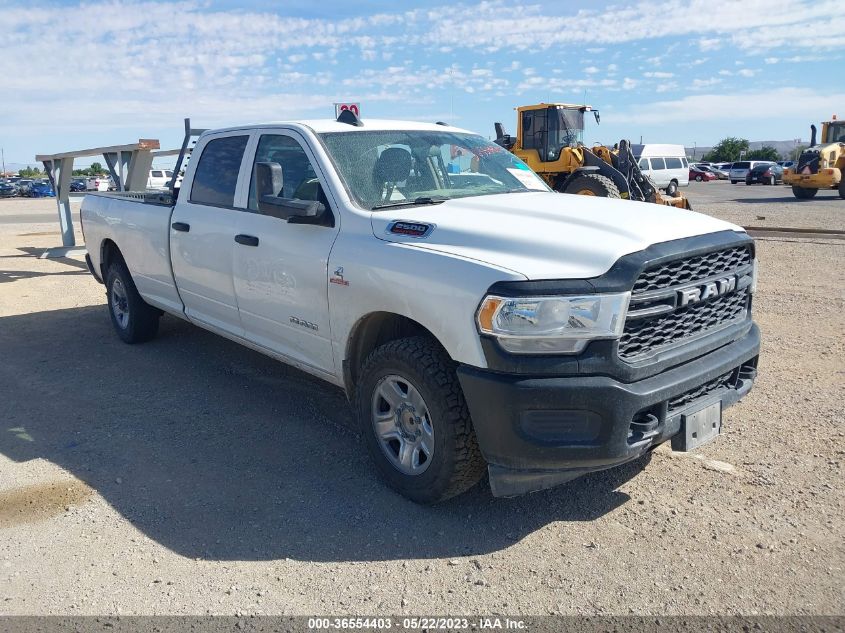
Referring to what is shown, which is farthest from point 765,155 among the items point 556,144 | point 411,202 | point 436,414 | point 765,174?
point 436,414

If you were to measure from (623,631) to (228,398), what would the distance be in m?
3.56

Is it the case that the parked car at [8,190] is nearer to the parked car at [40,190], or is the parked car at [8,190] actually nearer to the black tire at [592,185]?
the parked car at [40,190]

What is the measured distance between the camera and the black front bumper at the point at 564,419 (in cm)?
313

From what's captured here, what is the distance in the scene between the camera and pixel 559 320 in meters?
3.13

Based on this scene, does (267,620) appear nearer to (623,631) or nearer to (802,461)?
(623,631)

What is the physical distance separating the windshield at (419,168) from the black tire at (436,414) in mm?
981

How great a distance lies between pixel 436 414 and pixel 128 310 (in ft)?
15.0

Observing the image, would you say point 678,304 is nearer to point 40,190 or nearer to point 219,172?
point 219,172

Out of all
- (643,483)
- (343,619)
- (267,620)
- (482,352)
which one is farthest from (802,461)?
(267,620)

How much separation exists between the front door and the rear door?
0.18 meters

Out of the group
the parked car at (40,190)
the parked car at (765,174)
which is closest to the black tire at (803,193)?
the parked car at (765,174)

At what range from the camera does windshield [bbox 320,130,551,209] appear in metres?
4.35

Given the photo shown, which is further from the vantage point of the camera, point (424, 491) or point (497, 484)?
point (424, 491)

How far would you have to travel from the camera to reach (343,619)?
2.98 m
